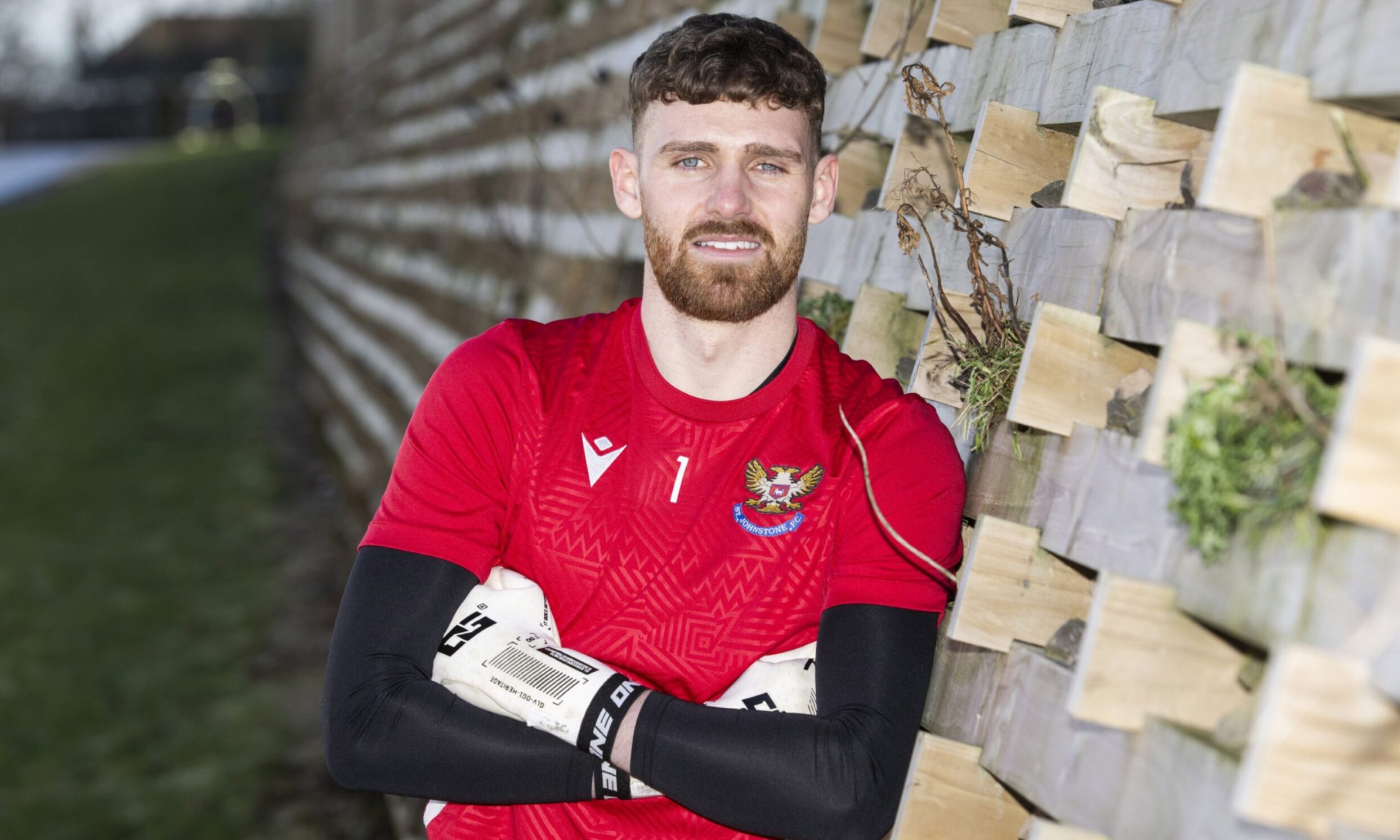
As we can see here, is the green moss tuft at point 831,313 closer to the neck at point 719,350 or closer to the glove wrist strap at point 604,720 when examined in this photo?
the neck at point 719,350

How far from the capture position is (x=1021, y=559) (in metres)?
2.25

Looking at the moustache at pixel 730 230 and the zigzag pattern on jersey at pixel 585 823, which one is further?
the moustache at pixel 730 230

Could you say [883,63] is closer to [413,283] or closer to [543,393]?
[543,393]

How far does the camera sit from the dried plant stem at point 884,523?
2.34 m

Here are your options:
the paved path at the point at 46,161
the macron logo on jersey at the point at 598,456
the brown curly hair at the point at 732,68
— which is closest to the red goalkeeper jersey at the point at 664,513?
the macron logo on jersey at the point at 598,456

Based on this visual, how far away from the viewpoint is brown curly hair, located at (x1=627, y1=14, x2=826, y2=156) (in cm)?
256

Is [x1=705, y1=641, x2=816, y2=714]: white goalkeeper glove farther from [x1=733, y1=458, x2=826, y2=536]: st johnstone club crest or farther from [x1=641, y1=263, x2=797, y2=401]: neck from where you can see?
[x1=641, y1=263, x2=797, y2=401]: neck

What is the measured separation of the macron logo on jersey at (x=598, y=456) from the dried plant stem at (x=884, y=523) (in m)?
0.46

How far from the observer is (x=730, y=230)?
8.38 ft

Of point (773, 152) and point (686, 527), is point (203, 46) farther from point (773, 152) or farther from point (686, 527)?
point (686, 527)

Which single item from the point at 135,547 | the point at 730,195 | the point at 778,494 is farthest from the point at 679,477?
the point at 135,547

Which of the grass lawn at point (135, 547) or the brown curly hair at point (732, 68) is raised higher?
the brown curly hair at point (732, 68)

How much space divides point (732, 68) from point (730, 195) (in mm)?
245

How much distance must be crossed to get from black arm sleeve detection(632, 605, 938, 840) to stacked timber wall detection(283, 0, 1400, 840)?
10cm
